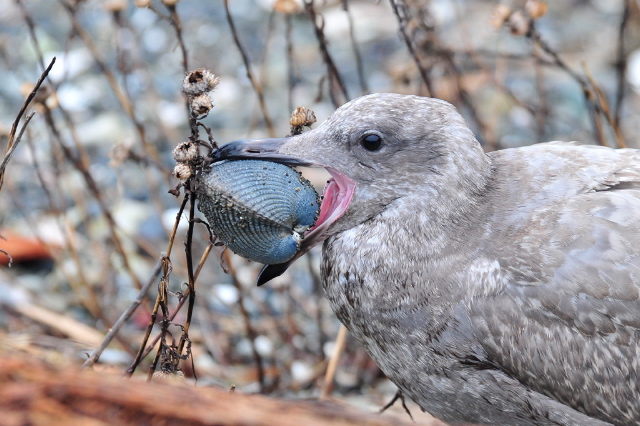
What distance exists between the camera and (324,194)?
9.14 feet

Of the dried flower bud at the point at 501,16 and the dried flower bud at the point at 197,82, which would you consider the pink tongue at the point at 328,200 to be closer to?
the dried flower bud at the point at 197,82

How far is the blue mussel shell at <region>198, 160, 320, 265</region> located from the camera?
2479mm

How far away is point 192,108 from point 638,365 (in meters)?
1.38

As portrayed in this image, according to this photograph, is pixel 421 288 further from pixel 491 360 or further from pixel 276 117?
pixel 276 117

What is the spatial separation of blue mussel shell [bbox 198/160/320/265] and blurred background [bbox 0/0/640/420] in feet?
1.03

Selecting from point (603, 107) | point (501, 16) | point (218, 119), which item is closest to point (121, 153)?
point (501, 16)

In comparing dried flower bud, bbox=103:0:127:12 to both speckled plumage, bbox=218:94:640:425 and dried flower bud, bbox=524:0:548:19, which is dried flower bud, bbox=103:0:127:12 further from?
dried flower bud, bbox=524:0:548:19

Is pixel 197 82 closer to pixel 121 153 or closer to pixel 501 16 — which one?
pixel 121 153

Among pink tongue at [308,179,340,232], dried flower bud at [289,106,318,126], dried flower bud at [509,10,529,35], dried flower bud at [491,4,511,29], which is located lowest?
pink tongue at [308,179,340,232]

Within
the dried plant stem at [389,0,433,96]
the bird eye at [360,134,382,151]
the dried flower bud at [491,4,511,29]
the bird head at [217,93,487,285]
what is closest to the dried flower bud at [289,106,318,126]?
the bird head at [217,93,487,285]

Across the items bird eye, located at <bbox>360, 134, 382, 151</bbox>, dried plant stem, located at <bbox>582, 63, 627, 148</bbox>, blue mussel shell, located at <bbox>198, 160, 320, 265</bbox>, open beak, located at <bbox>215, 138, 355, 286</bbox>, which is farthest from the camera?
dried plant stem, located at <bbox>582, 63, 627, 148</bbox>

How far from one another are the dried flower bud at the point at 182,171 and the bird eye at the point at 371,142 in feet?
1.90

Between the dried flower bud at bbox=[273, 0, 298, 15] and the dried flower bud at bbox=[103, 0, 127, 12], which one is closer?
the dried flower bud at bbox=[273, 0, 298, 15]

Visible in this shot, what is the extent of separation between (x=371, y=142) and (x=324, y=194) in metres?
0.22
